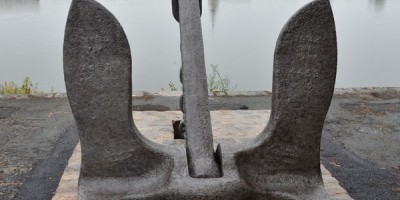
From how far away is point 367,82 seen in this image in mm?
8344

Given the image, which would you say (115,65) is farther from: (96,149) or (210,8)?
(210,8)

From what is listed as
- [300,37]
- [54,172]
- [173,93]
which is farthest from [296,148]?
[173,93]

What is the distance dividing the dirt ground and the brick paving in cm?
20

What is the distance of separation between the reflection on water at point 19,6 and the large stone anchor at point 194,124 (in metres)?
11.3

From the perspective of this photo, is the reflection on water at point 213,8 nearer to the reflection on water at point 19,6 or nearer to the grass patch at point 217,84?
the grass patch at point 217,84

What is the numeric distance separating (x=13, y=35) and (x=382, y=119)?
24.1 ft

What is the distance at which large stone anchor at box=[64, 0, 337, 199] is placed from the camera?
2.37 meters

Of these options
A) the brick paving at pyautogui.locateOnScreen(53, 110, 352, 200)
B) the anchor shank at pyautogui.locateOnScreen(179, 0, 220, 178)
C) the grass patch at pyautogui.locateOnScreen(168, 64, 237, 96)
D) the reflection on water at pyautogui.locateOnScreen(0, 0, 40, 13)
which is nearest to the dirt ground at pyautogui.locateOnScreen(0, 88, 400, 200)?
the brick paving at pyautogui.locateOnScreen(53, 110, 352, 200)

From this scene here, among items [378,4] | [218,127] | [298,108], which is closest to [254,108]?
[218,127]

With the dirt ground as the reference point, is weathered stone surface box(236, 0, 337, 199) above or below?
above

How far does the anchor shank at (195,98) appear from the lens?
2.39m

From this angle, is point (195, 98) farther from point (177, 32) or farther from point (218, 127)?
point (177, 32)

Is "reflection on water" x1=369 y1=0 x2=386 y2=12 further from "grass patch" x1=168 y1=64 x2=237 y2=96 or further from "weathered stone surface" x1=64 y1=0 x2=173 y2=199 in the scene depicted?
"weathered stone surface" x1=64 y1=0 x2=173 y2=199

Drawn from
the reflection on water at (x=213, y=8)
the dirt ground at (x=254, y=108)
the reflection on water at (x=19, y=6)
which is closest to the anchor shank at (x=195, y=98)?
the dirt ground at (x=254, y=108)
